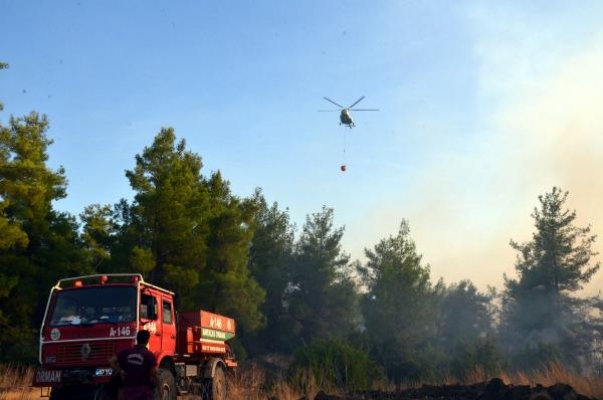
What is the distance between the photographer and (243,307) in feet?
135

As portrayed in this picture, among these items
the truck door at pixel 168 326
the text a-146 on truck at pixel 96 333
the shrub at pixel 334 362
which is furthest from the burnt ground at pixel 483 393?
the shrub at pixel 334 362

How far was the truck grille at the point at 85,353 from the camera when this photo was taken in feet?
40.5

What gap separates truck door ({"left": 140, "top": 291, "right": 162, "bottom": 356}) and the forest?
2.09m

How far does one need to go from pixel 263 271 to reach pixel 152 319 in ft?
143

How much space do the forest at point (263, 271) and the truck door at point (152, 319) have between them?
2093 millimetres

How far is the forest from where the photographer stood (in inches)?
1352

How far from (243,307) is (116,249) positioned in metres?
9.45

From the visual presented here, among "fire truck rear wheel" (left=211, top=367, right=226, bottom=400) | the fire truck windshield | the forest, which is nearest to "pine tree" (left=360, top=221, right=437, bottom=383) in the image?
the forest

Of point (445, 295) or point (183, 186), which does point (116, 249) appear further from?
point (445, 295)

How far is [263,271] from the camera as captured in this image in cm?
5628

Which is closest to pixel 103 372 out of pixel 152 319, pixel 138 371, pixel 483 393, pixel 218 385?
pixel 152 319

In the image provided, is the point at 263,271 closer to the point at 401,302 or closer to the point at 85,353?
the point at 401,302

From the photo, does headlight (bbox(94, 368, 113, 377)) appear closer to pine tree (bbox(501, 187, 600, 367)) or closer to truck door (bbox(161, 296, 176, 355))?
truck door (bbox(161, 296, 176, 355))

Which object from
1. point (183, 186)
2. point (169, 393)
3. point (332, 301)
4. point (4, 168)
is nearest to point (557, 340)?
point (332, 301)
